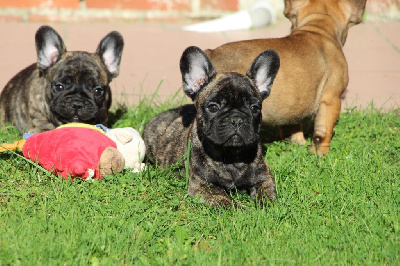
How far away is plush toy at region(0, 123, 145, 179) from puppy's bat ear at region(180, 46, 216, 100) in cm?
69

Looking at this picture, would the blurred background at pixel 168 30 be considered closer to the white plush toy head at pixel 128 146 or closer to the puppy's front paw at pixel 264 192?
the white plush toy head at pixel 128 146

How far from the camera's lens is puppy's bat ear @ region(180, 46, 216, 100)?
177 inches

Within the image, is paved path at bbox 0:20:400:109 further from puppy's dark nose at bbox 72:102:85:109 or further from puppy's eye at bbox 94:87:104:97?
puppy's dark nose at bbox 72:102:85:109

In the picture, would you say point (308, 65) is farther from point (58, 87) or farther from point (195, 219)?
point (58, 87)

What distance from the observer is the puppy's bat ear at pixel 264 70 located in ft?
14.9

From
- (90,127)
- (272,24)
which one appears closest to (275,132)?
(90,127)

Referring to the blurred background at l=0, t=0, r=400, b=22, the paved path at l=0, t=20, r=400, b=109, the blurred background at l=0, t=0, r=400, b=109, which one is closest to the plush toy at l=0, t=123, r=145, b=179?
the paved path at l=0, t=20, r=400, b=109

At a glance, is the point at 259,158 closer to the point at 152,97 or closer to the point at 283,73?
the point at 283,73

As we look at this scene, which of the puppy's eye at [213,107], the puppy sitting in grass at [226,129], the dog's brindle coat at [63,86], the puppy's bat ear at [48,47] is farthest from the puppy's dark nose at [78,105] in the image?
the puppy's eye at [213,107]

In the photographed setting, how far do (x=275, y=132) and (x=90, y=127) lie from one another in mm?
2182

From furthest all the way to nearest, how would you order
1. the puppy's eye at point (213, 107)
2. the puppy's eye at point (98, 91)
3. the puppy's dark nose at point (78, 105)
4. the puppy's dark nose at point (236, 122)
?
the puppy's eye at point (98, 91) → the puppy's dark nose at point (78, 105) → the puppy's eye at point (213, 107) → the puppy's dark nose at point (236, 122)

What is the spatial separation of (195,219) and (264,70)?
49.7 inches

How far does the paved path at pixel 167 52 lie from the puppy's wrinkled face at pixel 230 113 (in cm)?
241

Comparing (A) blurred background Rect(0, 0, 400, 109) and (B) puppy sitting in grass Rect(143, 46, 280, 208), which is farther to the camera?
(A) blurred background Rect(0, 0, 400, 109)
